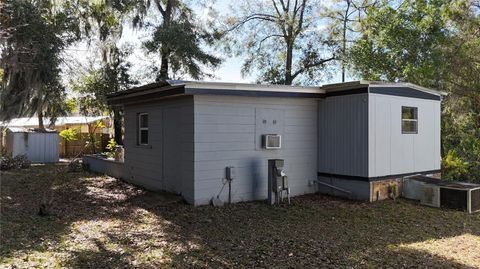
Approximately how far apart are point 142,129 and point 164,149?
1.45 m

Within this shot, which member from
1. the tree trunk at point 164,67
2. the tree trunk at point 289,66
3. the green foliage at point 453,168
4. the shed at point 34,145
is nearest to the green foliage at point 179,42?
the tree trunk at point 164,67

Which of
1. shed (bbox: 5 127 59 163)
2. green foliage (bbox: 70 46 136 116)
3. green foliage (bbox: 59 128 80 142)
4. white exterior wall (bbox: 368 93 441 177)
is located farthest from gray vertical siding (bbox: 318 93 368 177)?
green foliage (bbox: 59 128 80 142)

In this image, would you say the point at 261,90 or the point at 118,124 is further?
the point at 118,124

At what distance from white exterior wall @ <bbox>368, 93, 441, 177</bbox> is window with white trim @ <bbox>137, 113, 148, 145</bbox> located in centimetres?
521

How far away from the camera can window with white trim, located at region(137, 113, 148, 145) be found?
991cm

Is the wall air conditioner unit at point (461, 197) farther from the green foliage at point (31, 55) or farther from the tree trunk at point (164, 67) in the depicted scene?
the tree trunk at point (164, 67)

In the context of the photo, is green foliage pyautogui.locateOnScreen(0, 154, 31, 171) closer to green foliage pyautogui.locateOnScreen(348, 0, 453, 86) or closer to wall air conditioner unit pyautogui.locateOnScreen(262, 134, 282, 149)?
wall air conditioner unit pyautogui.locateOnScreen(262, 134, 282, 149)

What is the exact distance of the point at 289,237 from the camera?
235 inches

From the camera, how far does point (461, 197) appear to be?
27.1 feet

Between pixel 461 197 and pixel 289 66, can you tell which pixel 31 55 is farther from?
pixel 289 66

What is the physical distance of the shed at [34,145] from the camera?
1579cm

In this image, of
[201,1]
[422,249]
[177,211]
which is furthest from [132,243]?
[201,1]

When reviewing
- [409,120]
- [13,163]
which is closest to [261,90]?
[409,120]

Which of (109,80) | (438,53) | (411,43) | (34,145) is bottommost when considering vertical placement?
(34,145)
